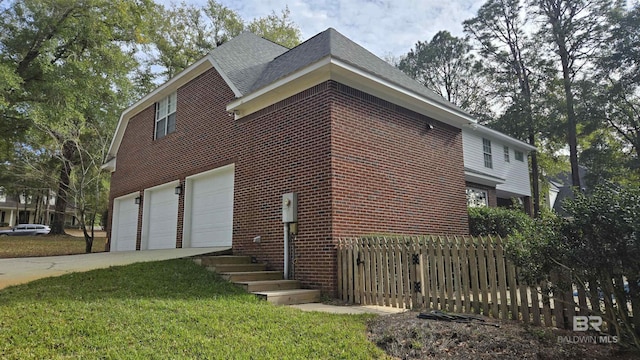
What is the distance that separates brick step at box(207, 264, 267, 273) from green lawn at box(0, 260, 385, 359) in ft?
4.49

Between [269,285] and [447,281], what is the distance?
10.7ft

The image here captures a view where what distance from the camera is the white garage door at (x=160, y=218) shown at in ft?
41.4

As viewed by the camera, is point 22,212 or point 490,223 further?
point 22,212

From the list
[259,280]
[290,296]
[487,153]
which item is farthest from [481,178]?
[290,296]

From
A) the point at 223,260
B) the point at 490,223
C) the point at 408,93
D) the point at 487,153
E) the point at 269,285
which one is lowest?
the point at 269,285

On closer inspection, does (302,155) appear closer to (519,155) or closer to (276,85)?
(276,85)

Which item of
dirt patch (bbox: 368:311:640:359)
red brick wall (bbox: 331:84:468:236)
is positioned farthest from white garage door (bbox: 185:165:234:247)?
dirt patch (bbox: 368:311:640:359)

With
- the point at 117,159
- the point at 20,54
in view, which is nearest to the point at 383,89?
the point at 117,159

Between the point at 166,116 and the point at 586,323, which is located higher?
the point at 166,116

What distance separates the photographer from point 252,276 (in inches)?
313

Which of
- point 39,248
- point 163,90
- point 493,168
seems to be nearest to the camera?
point 163,90

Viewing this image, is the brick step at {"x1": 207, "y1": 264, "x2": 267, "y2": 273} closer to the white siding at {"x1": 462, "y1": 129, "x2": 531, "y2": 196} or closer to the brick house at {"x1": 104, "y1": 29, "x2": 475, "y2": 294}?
the brick house at {"x1": 104, "y1": 29, "x2": 475, "y2": 294}

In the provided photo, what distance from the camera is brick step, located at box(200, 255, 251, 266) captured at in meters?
8.45

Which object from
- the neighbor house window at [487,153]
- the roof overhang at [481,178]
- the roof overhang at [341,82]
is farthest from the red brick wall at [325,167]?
the neighbor house window at [487,153]
